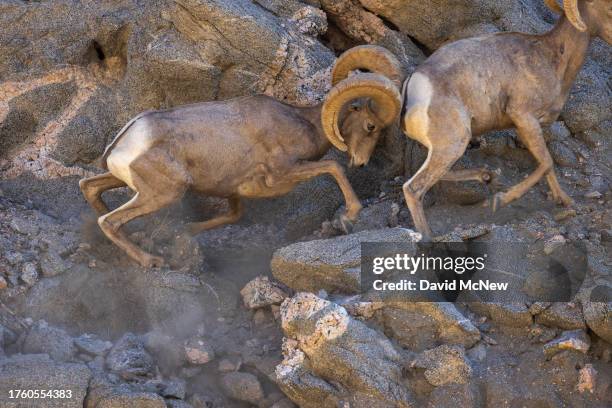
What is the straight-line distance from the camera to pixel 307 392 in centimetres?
667

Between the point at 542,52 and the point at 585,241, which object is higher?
the point at 542,52

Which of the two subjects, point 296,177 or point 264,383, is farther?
point 296,177

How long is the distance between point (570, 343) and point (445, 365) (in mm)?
1038

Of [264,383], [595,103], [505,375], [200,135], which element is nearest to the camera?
[505,375]

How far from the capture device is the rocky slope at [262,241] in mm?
6652

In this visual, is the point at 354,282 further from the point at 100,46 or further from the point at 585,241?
the point at 100,46

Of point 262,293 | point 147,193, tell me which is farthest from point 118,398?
point 147,193

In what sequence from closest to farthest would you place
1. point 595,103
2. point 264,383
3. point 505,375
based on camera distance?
point 505,375 < point 264,383 < point 595,103

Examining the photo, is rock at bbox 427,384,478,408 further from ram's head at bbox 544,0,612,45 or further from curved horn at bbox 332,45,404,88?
ram's head at bbox 544,0,612,45

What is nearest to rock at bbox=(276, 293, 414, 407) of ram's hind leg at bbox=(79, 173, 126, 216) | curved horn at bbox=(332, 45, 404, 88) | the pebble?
ram's hind leg at bbox=(79, 173, 126, 216)

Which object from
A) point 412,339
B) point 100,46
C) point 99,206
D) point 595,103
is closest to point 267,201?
point 99,206

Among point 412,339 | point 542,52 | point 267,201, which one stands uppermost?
point 542,52

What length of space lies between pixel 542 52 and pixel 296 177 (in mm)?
2871

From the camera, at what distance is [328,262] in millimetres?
7324
